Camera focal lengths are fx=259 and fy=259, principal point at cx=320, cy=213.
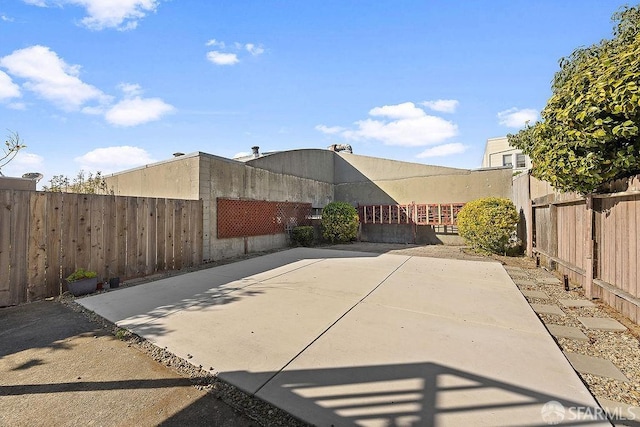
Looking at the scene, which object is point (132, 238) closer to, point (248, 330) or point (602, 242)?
point (248, 330)

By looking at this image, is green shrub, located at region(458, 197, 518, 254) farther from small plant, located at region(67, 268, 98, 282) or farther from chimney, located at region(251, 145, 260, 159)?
small plant, located at region(67, 268, 98, 282)

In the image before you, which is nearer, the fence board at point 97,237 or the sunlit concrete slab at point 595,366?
the sunlit concrete slab at point 595,366

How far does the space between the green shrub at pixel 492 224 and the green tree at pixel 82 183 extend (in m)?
12.8

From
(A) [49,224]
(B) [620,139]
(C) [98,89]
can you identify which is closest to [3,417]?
(A) [49,224]

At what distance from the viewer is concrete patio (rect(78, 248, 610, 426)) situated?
1644 millimetres

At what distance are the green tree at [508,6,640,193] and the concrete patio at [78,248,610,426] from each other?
196cm

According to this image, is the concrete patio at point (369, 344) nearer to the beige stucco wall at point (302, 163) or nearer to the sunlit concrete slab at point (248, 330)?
the sunlit concrete slab at point (248, 330)

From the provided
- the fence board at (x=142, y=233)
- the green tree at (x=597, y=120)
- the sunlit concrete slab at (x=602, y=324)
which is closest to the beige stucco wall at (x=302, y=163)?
the fence board at (x=142, y=233)

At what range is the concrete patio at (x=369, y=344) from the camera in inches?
64.7

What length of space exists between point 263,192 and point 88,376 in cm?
731

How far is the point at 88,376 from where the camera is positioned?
78.9 inches

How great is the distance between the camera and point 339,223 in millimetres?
10750

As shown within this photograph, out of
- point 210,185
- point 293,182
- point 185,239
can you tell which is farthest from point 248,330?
point 293,182

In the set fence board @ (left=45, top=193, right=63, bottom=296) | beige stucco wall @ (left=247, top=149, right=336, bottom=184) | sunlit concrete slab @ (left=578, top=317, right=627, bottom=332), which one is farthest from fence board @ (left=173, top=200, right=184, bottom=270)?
sunlit concrete slab @ (left=578, top=317, right=627, bottom=332)
